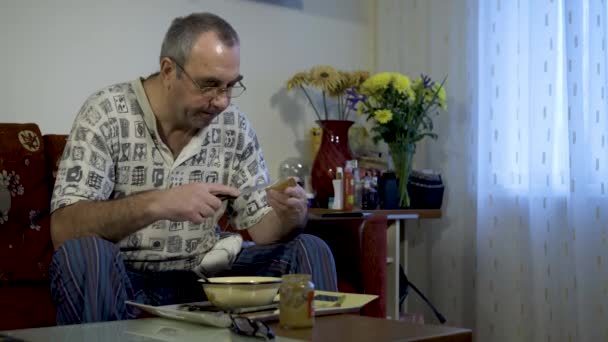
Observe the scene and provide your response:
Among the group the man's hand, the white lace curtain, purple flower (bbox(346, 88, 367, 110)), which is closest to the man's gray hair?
the man's hand

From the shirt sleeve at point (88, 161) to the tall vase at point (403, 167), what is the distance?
4.67 ft

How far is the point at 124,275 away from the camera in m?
1.65

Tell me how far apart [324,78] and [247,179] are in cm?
113

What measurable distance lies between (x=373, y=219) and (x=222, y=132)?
58cm

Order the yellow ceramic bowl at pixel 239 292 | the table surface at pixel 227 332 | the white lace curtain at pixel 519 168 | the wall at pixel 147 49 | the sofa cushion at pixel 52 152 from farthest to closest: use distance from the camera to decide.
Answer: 1. the white lace curtain at pixel 519 168
2. the wall at pixel 147 49
3. the sofa cushion at pixel 52 152
4. the yellow ceramic bowl at pixel 239 292
5. the table surface at pixel 227 332

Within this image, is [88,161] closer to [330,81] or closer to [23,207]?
[23,207]

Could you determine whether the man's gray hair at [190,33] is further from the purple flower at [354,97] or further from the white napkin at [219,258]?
the purple flower at [354,97]

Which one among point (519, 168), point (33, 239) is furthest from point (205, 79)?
point (519, 168)

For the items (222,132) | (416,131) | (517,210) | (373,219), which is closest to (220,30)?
(222,132)

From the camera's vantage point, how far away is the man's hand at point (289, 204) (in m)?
1.93

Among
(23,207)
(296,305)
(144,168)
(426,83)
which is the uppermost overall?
(426,83)

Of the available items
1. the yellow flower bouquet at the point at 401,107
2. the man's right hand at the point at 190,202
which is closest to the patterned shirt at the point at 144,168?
the man's right hand at the point at 190,202

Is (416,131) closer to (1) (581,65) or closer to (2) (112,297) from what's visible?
(1) (581,65)

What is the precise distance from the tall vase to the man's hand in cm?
115
